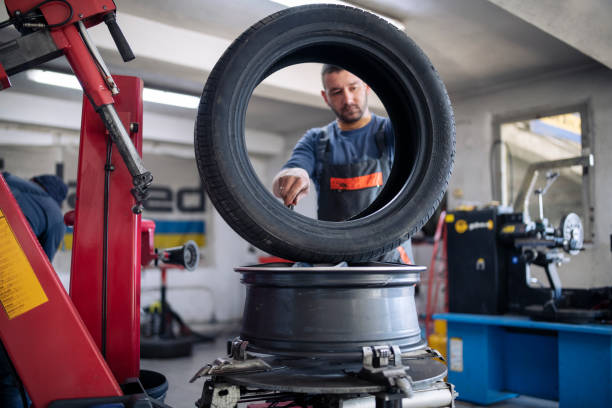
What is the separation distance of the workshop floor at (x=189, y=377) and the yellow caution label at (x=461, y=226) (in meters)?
1.24

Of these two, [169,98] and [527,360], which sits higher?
[169,98]

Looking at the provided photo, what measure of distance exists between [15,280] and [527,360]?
332 centimetres

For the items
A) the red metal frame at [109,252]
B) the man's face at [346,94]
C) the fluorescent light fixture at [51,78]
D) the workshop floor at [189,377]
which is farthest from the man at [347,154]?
the fluorescent light fixture at [51,78]

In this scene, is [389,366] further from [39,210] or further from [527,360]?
[527,360]

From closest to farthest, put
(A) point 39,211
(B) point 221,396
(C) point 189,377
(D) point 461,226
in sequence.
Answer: (B) point 221,396 → (A) point 39,211 → (D) point 461,226 → (C) point 189,377

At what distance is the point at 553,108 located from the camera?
532 cm

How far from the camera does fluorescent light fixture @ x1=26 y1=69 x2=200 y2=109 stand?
535 centimetres

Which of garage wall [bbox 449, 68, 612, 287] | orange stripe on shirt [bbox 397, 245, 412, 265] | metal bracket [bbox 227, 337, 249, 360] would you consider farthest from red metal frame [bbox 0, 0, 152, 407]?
garage wall [bbox 449, 68, 612, 287]

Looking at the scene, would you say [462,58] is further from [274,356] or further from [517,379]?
[274,356]

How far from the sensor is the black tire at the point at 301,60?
0.99m

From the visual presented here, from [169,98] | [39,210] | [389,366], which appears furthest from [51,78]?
[389,366]

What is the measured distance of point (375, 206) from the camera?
132 cm

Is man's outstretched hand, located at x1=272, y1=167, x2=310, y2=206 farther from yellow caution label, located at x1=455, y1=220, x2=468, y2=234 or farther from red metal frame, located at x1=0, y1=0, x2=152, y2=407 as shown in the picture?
yellow caution label, located at x1=455, y1=220, x2=468, y2=234

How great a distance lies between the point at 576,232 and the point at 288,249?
2770mm
